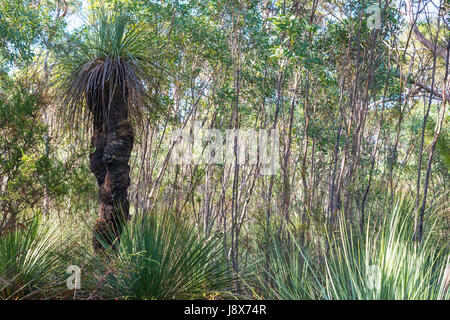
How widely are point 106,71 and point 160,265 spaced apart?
7.02 ft

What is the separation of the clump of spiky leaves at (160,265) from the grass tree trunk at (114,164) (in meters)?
0.76

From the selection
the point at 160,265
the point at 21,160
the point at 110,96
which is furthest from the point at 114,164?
the point at 160,265

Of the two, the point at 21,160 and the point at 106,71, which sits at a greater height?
the point at 106,71

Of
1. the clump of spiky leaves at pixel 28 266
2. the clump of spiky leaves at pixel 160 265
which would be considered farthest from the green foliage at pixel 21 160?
the clump of spiky leaves at pixel 160 265

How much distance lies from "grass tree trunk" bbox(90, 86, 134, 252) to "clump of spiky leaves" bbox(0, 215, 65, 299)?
0.57m

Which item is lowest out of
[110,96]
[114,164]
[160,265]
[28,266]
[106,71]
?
[28,266]

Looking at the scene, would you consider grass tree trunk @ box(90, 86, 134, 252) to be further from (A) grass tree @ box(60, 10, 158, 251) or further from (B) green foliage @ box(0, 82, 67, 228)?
(B) green foliage @ box(0, 82, 67, 228)

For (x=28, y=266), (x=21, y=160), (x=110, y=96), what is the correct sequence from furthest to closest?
(x=110, y=96)
(x=21, y=160)
(x=28, y=266)

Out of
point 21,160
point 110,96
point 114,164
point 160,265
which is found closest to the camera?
point 160,265

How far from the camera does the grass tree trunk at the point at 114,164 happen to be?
3.95 m

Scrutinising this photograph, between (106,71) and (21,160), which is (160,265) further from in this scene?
(106,71)

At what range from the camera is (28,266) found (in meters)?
3.12

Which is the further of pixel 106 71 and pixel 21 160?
pixel 106 71
